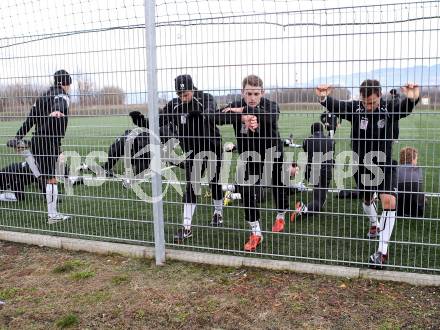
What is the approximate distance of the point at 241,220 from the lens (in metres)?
5.75

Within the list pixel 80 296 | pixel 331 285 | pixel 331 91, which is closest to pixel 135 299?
pixel 80 296

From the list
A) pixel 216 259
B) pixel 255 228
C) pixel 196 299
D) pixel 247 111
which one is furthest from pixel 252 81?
pixel 196 299

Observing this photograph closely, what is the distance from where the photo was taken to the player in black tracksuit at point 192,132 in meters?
4.38

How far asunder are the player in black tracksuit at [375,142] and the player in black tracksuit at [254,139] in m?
0.56

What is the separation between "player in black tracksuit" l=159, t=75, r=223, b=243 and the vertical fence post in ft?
0.53

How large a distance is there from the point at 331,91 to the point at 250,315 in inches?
76.2

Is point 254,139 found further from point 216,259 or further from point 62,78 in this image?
point 62,78

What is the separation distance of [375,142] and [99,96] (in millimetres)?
2688

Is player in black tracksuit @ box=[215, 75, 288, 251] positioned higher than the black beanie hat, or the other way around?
the black beanie hat

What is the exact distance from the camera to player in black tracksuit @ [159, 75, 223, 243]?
14.4 ft

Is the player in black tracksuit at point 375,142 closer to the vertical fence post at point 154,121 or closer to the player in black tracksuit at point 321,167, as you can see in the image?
the player in black tracksuit at point 321,167

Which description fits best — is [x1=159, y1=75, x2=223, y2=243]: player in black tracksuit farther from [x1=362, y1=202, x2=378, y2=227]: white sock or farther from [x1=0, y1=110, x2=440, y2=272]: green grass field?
[x1=362, y1=202, x2=378, y2=227]: white sock

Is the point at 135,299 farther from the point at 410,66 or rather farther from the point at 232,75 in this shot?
the point at 410,66

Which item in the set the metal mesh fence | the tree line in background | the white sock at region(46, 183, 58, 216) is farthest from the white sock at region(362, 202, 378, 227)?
the white sock at region(46, 183, 58, 216)
